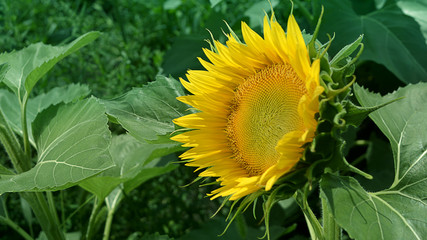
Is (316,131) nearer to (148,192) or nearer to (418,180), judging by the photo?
(418,180)

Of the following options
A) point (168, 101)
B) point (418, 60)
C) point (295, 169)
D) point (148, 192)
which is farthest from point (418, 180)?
point (148, 192)

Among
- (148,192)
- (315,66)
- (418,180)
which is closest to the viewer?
(315,66)

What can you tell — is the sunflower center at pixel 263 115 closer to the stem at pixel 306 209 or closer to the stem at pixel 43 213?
the stem at pixel 306 209

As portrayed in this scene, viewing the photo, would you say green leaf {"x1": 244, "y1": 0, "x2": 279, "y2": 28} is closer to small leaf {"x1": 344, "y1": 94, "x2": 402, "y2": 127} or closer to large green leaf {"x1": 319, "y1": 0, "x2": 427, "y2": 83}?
large green leaf {"x1": 319, "y1": 0, "x2": 427, "y2": 83}

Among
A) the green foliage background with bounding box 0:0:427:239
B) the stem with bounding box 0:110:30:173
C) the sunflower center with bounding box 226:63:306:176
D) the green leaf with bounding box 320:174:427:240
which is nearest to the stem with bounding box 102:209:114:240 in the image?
the green foliage background with bounding box 0:0:427:239

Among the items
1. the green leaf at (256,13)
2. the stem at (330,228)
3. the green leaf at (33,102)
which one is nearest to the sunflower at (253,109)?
the stem at (330,228)

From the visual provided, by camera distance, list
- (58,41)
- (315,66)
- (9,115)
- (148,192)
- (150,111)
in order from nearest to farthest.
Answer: (315,66)
(150,111)
(9,115)
(148,192)
(58,41)
